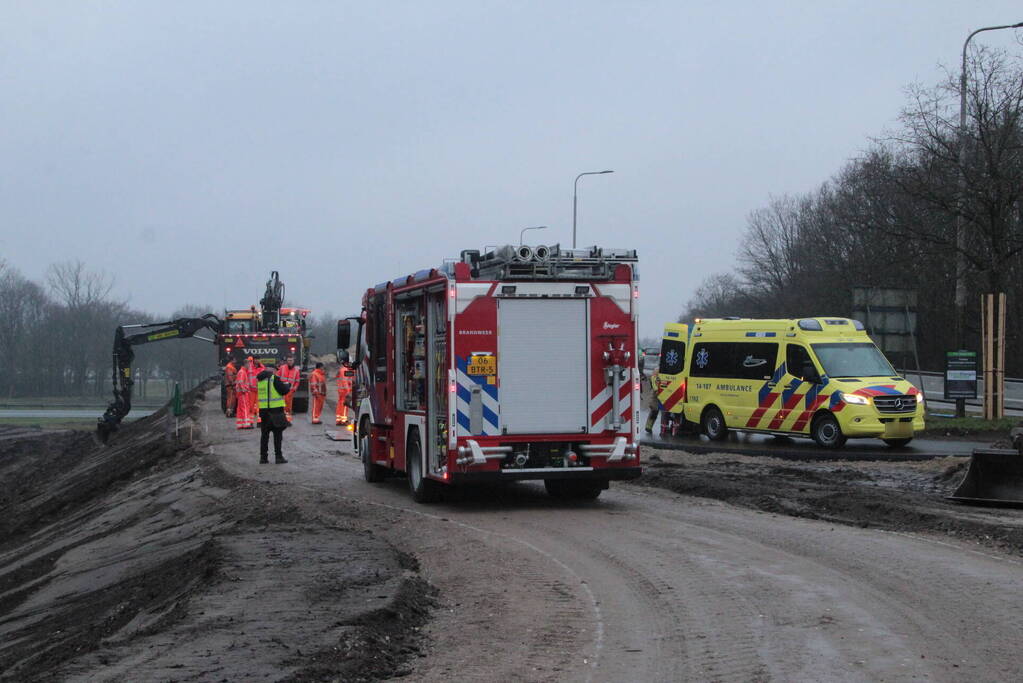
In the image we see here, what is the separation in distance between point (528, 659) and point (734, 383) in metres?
18.4

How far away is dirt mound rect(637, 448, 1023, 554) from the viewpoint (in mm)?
12602

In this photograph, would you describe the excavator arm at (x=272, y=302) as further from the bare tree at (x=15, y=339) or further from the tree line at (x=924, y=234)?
the bare tree at (x=15, y=339)

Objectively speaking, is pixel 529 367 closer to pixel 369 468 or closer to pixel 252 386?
pixel 369 468

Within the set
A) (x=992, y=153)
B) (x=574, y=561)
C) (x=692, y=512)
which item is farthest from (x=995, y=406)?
(x=574, y=561)

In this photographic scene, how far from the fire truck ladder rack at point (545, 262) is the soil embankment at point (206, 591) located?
3456mm

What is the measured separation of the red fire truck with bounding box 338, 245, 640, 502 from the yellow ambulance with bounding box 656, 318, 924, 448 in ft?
31.0

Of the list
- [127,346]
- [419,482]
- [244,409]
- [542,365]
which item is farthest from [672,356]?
[127,346]

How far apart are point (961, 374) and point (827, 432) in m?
7.09

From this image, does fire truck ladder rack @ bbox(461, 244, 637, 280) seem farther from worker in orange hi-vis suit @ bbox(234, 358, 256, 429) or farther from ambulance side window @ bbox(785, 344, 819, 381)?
worker in orange hi-vis suit @ bbox(234, 358, 256, 429)

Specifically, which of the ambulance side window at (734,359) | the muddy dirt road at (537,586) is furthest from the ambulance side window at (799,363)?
the muddy dirt road at (537,586)

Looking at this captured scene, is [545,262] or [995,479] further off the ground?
[545,262]

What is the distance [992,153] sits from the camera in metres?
28.2

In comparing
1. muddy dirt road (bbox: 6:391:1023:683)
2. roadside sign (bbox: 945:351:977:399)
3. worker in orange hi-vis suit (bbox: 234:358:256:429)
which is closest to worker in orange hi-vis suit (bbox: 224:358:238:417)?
worker in orange hi-vis suit (bbox: 234:358:256:429)

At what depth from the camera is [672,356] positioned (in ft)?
89.9
